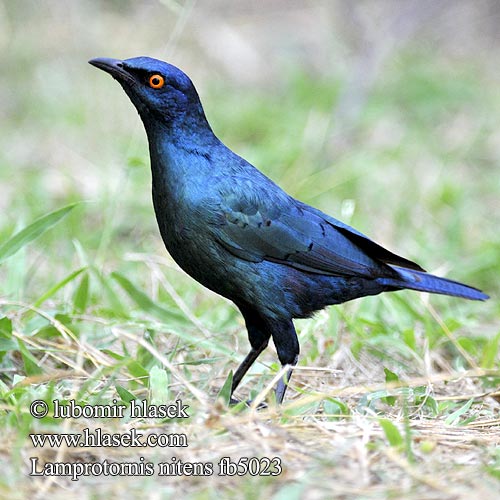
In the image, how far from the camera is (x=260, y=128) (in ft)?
26.3

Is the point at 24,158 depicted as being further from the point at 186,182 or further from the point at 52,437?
the point at 52,437

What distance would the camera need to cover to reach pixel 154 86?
3660 millimetres

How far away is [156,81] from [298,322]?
160 cm

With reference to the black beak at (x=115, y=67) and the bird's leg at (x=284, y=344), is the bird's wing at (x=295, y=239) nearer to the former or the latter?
the bird's leg at (x=284, y=344)

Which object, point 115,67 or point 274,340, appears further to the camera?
point 274,340

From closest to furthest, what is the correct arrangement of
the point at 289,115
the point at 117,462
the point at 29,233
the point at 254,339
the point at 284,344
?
the point at 117,462 → the point at 284,344 → the point at 254,339 → the point at 29,233 → the point at 289,115

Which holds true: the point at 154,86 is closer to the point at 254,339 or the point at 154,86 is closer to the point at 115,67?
the point at 115,67

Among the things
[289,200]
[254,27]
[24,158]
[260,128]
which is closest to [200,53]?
[254,27]

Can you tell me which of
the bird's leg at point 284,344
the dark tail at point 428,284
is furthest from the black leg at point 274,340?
the dark tail at point 428,284

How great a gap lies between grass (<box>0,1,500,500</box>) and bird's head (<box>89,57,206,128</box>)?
620 mm

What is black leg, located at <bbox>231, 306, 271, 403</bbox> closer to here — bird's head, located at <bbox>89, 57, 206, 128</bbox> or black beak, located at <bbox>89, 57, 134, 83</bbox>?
bird's head, located at <bbox>89, 57, 206, 128</bbox>

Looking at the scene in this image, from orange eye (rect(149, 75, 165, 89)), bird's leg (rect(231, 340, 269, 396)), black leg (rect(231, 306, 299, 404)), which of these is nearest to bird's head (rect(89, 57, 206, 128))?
orange eye (rect(149, 75, 165, 89))

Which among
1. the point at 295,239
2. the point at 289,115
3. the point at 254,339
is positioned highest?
the point at 289,115

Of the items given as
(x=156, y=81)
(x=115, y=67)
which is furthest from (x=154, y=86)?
(x=115, y=67)
